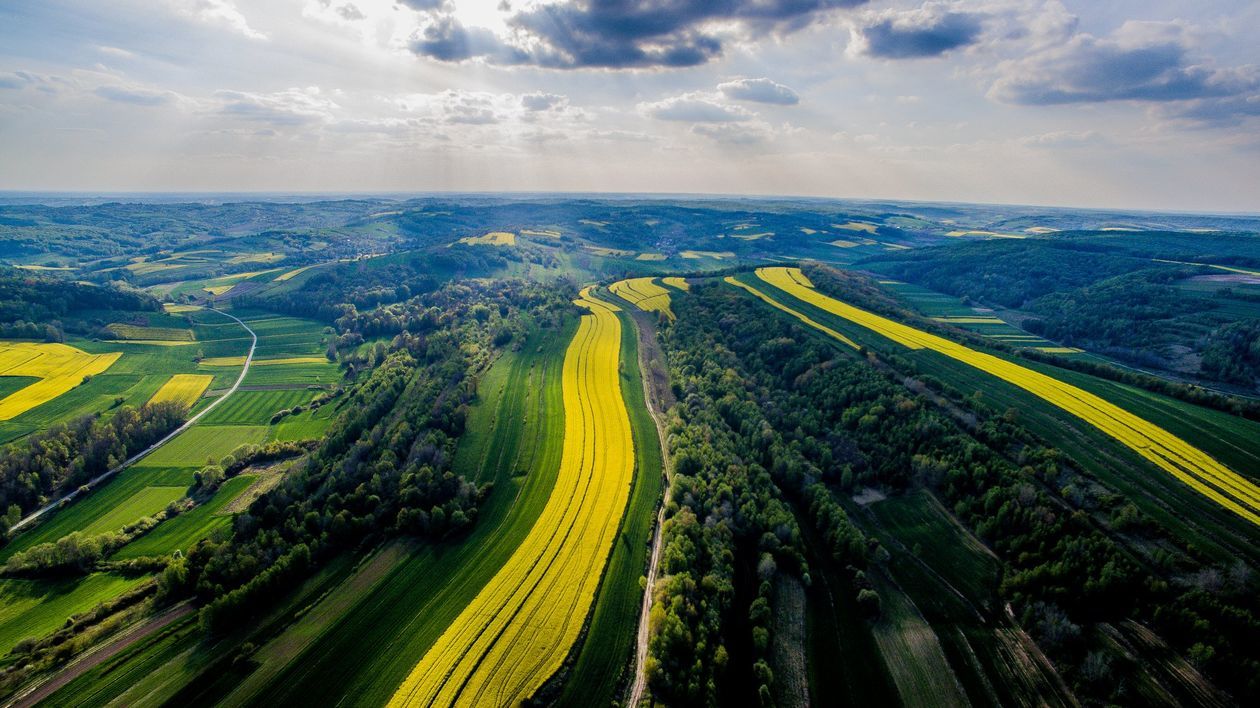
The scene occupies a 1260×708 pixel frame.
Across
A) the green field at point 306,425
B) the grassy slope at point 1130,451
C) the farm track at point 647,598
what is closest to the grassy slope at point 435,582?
the farm track at point 647,598

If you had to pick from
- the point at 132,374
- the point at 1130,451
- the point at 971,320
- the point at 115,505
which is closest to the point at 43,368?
the point at 132,374

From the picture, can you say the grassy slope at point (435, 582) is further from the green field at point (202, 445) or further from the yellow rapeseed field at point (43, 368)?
the yellow rapeseed field at point (43, 368)

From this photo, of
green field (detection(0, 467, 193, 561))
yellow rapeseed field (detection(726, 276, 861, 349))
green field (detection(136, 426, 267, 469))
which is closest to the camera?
green field (detection(0, 467, 193, 561))

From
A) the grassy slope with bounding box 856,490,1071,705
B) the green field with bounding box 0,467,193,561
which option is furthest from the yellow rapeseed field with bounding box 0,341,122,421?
the grassy slope with bounding box 856,490,1071,705

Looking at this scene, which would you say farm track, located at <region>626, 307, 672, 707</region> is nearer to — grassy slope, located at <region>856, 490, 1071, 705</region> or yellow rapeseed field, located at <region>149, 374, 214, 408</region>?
grassy slope, located at <region>856, 490, 1071, 705</region>

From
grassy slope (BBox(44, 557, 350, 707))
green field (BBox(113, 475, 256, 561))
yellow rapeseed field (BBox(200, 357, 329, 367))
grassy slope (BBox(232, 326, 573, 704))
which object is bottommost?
green field (BBox(113, 475, 256, 561))

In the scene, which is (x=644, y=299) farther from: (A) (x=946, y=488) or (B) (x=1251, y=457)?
(B) (x=1251, y=457)
